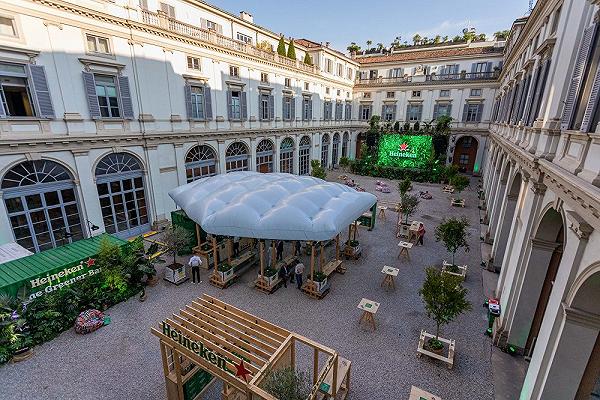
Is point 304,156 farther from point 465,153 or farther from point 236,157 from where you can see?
point 465,153

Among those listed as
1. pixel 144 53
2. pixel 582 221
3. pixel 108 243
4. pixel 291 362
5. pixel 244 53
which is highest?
pixel 244 53

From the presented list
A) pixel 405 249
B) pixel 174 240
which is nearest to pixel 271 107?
pixel 174 240

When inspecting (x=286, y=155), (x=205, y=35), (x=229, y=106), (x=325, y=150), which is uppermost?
(x=205, y=35)

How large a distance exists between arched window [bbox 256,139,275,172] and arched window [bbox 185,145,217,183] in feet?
18.3

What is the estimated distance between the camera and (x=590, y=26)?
6.22 metres

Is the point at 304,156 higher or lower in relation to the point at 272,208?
lower

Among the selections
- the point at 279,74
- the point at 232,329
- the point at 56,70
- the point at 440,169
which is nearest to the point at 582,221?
the point at 232,329

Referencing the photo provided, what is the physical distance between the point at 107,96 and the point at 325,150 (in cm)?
2773

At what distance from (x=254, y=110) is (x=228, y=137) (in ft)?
13.6

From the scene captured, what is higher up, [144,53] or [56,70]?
[144,53]

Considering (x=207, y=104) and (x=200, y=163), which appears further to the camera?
(x=200, y=163)

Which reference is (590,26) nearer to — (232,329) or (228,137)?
(232,329)

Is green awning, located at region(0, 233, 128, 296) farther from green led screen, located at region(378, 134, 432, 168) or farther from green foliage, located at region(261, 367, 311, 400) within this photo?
green led screen, located at region(378, 134, 432, 168)

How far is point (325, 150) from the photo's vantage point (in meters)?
39.5
